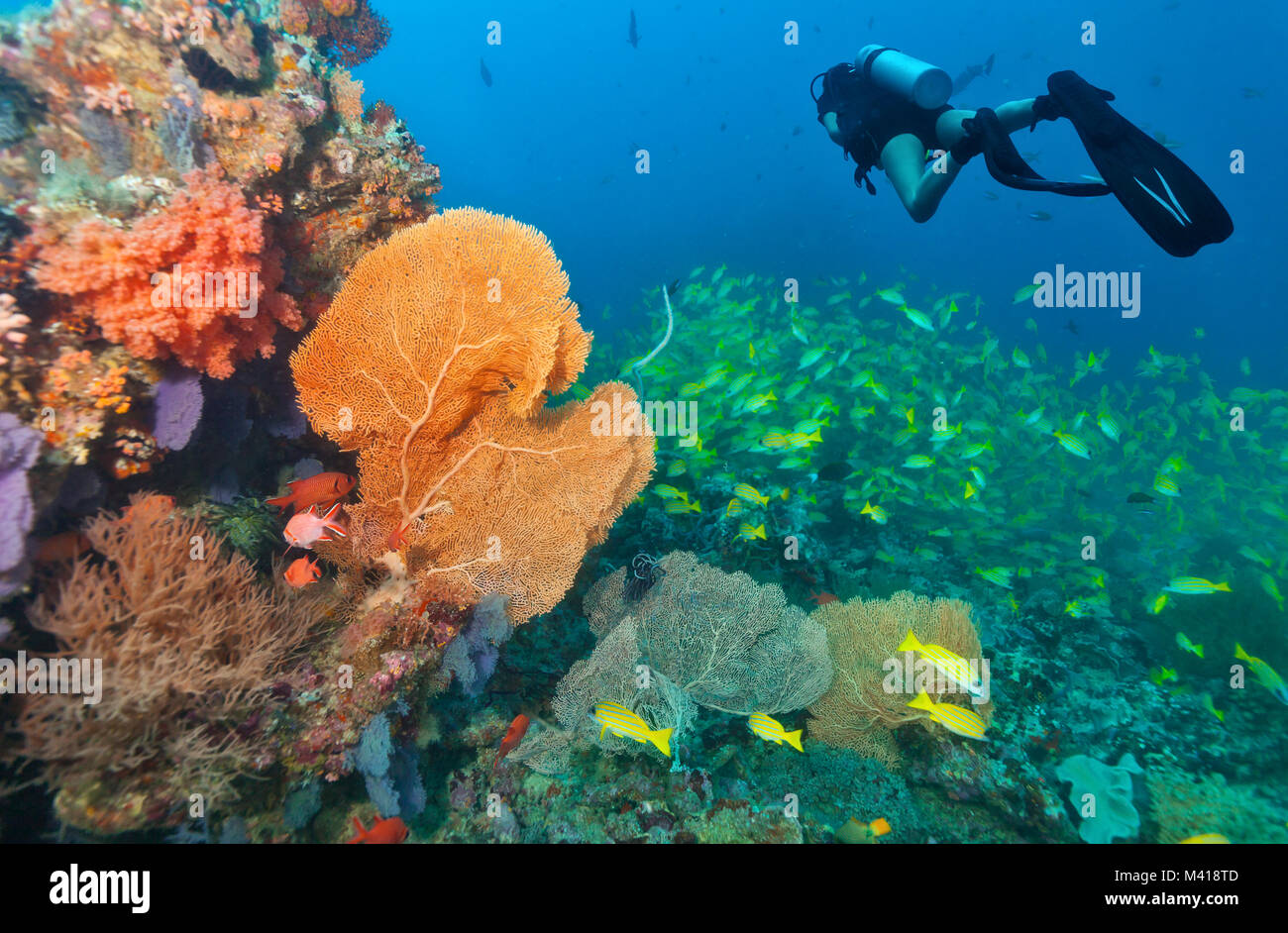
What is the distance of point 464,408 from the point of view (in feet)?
13.0

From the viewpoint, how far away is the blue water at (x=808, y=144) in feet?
201

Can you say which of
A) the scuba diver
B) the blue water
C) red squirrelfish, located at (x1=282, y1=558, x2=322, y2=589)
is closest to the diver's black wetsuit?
the scuba diver

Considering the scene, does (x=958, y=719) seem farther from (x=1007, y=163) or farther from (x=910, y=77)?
(x=910, y=77)

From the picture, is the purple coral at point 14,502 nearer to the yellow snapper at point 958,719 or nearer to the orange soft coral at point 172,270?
the orange soft coral at point 172,270

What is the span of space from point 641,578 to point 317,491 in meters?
2.90

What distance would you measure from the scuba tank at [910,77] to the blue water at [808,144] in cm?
4468

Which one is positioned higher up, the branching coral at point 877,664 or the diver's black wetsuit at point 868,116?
the diver's black wetsuit at point 868,116

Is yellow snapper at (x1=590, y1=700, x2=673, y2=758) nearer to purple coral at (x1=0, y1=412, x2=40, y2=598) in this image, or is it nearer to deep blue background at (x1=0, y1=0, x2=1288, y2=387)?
purple coral at (x1=0, y1=412, x2=40, y2=598)

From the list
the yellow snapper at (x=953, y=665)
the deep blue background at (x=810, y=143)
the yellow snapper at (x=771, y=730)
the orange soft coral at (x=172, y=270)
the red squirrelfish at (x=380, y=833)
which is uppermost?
the deep blue background at (x=810, y=143)

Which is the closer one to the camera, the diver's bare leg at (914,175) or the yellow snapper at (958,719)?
the yellow snapper at (958,719)

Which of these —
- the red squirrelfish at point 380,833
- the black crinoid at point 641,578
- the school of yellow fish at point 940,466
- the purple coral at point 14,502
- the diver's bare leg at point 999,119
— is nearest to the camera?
the purple coral at point 14,502

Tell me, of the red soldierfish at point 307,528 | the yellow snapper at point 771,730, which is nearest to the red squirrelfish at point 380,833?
the red soldierfish at point 307,528

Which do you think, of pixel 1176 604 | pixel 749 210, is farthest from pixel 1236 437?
pixel 749 210

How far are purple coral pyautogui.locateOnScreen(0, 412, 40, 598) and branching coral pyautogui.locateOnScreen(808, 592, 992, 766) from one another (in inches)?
224
